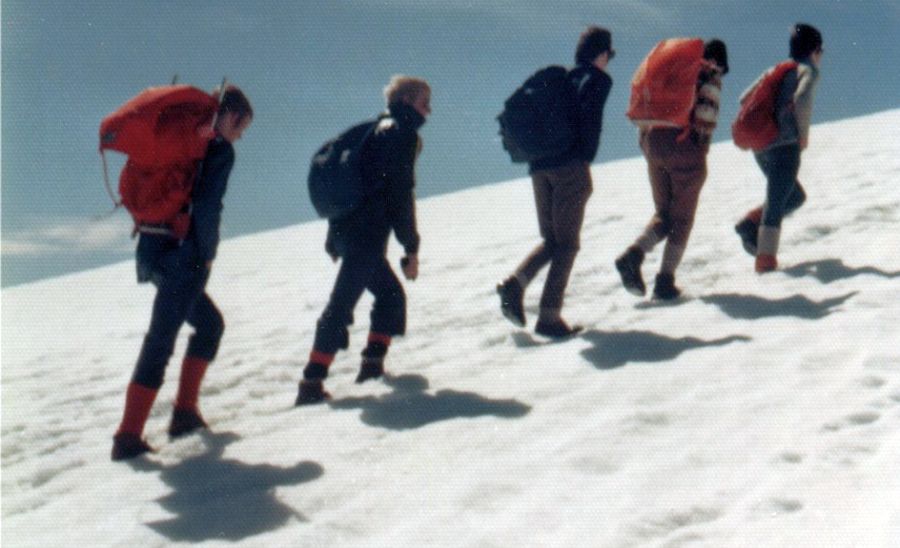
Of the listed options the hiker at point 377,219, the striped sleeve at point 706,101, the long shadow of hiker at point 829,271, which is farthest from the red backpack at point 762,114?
the hiker at point 377,219

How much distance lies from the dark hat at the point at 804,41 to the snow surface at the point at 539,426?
160cm

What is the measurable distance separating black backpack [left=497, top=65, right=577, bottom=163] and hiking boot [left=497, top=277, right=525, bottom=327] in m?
0.85

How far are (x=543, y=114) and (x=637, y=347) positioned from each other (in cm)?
159

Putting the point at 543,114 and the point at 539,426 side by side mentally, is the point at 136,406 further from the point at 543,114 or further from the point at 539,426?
the point at 543,114

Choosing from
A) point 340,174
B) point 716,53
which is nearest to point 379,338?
point 340,174

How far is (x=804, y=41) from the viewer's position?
22.3 ft

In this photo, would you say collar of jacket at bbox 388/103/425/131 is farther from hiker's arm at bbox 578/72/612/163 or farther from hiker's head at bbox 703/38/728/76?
hiker's head at bbox 703/38/728/76

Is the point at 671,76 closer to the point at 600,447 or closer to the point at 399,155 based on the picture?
the point at 399,155

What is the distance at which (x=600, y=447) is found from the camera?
3836mm

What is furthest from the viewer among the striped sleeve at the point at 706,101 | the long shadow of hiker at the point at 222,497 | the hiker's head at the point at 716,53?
the hiker's head at the point at 716,53

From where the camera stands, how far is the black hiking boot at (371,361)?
226 inches

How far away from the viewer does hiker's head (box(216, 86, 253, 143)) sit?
15.1 ft

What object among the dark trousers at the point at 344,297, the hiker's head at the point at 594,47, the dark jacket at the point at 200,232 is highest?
the hiker's head at the point at 594,47

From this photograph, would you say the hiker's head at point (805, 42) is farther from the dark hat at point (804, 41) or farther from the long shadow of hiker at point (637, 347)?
the long shadow of hiker at point (637, 347)
